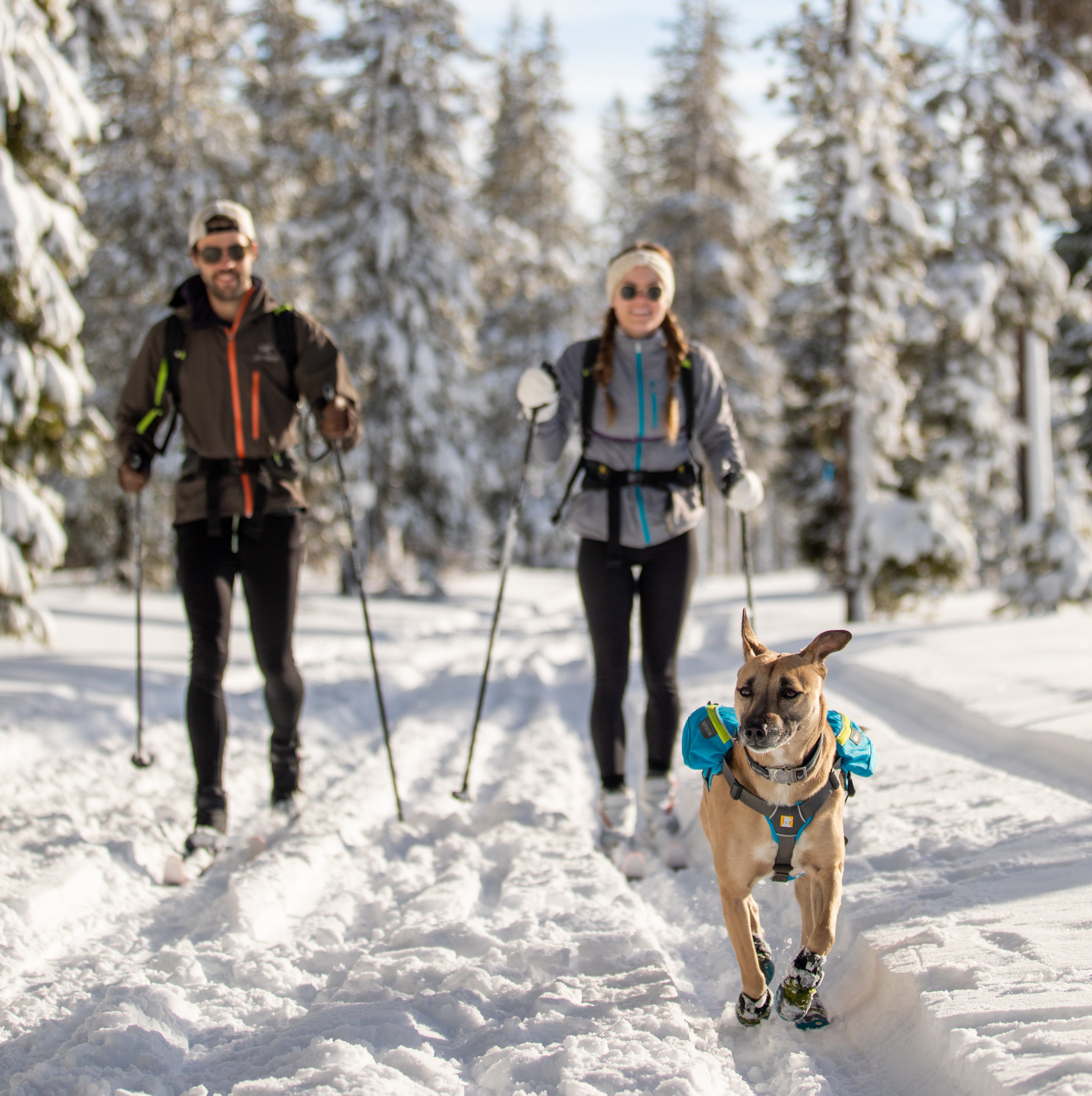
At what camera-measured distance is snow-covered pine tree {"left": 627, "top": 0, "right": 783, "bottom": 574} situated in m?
22.1

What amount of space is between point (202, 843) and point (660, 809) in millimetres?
1953

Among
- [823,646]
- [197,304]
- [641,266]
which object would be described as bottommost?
[823,646]

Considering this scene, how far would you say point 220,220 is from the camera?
4.04 m

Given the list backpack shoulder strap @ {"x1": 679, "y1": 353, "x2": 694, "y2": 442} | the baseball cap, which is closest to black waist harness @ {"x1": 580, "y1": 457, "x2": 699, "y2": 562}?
backpack shoulder strap @ {"x1": 679, "y1": 353, "x2": 694, "y2": 442}

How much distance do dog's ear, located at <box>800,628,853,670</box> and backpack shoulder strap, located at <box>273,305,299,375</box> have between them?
2774 mm

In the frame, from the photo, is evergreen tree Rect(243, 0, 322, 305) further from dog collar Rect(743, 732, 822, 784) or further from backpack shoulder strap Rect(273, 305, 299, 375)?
dog collar Rect(743, 732, 822, 784)

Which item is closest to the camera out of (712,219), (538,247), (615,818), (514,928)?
(514,928)

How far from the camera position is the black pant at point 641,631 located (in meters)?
3.97

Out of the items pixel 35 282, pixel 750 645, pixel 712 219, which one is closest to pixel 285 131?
pixel 712 219

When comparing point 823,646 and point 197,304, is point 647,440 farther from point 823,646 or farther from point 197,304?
point 197,304

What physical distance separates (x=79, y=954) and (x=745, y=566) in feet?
9.82

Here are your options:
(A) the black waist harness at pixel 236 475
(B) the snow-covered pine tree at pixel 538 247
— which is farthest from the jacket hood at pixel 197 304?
(B) the snow-covered pine tree at pixel 538 247

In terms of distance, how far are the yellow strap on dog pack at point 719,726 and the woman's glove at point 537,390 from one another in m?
1.74

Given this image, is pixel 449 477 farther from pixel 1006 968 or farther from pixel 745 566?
pixel 1006 968
